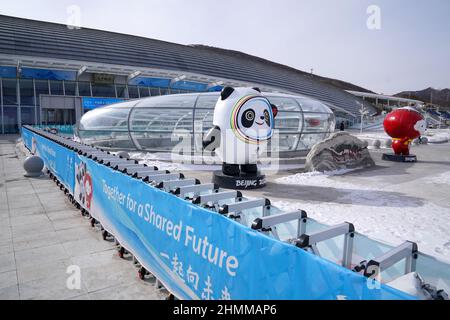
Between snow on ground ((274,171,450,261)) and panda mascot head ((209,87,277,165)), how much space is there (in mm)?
1984

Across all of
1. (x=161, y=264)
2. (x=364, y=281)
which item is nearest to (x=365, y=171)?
(x=161, y=264)

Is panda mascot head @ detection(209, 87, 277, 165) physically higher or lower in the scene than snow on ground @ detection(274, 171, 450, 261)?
higher

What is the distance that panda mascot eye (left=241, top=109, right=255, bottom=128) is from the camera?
28.2 feet

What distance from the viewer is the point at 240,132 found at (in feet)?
28.3

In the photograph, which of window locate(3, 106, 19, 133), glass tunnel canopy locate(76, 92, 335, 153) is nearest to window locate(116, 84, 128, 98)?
window locate(3, 106, 19, 133)

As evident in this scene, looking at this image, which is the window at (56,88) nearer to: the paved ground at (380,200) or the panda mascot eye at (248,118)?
the paved ground at (380,200)

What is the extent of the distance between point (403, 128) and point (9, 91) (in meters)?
33.5

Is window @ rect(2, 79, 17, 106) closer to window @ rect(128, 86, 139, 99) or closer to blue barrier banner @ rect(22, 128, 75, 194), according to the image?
window @ rect(128, 86, 139, 99)

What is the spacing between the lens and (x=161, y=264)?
146 inches

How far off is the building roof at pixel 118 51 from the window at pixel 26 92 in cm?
305

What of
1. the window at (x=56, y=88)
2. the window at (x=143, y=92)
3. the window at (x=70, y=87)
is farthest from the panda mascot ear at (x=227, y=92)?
the window at (x=143, y=92)

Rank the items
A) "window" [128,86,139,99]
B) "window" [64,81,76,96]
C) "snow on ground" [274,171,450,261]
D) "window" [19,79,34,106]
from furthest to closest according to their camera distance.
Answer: "window" [128,86,139,99]
"window" [64,81,76,96]
"window" [19,79,34,106]
"snow on ground" [274,171,450,261]

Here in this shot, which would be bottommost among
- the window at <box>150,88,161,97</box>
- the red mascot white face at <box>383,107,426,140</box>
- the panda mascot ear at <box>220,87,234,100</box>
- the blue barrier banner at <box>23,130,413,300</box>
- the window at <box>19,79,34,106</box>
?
the blue barrier banner at <box>23,130,413,300</box>

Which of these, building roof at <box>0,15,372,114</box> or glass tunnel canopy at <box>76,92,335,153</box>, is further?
building roof at <box>0,15,372,114</box>
